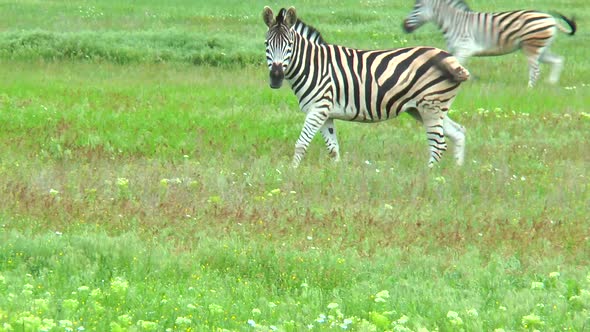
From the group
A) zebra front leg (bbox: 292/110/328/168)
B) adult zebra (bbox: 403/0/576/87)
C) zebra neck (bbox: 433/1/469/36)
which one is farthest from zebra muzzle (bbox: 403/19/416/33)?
zebra front leg (bbox: 292/110/328/168)

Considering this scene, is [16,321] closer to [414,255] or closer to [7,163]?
[414,255]

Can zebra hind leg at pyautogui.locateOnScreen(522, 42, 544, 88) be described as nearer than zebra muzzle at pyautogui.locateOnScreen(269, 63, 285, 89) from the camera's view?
No

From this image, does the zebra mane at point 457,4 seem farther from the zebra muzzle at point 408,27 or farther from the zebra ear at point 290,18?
the zebra ear at point 290,18

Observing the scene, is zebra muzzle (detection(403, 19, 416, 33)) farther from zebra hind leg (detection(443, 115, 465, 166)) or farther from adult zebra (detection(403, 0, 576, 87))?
zebra hind leg (detection(443, 115, 465, 166))

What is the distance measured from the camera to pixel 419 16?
2008 cm


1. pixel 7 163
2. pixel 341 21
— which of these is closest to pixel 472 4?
pixel 341 21

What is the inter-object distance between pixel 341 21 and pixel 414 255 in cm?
2197

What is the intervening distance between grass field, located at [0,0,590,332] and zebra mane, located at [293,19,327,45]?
1404mm

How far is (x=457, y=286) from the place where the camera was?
7.96 meters

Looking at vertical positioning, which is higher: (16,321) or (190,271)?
(16,321)

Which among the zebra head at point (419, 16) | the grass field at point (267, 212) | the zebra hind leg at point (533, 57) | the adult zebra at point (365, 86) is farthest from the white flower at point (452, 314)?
the zebra hind leg at point (533, 57)

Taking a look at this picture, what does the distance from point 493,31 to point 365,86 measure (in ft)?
28.2

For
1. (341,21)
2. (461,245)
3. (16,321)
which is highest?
(16,321)

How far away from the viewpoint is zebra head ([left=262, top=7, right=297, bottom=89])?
12680 mm
